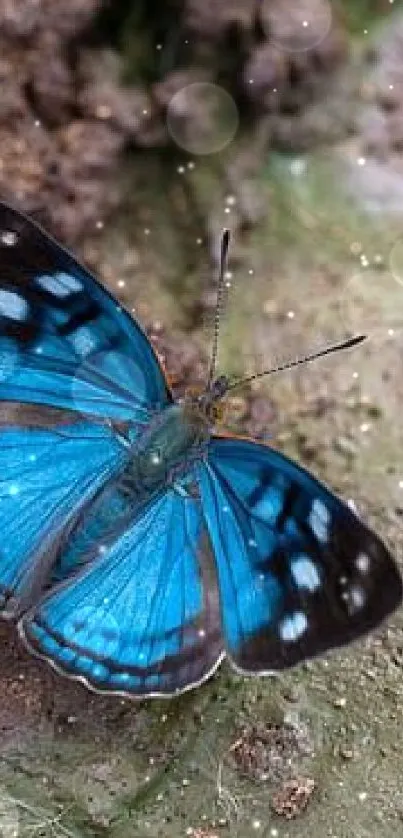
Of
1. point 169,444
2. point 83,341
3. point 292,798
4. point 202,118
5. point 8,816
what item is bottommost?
point 292,798

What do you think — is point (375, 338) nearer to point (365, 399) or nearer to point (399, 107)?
point (365, 399)

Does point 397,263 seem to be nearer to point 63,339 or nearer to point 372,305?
point 372,305

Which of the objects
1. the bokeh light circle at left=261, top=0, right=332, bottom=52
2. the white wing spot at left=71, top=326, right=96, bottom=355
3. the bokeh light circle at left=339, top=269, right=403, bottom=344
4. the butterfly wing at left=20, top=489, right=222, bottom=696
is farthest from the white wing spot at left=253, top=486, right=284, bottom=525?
the bokeh light circle at left=261, top=0, right=332, bottom=52

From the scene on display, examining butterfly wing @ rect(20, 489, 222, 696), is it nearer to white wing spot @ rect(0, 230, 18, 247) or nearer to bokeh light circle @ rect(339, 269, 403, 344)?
white wing spot @ rect(0, 230, 18, 247)

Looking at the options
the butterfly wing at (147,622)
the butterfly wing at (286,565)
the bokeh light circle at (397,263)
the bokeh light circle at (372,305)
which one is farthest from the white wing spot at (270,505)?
the bokeh light circle at (397,263)

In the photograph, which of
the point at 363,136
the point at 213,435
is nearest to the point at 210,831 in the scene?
the point at 213,435

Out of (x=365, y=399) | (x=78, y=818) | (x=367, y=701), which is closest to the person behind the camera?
(x=78, y=818)

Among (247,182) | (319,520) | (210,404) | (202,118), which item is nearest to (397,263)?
(247,182)
